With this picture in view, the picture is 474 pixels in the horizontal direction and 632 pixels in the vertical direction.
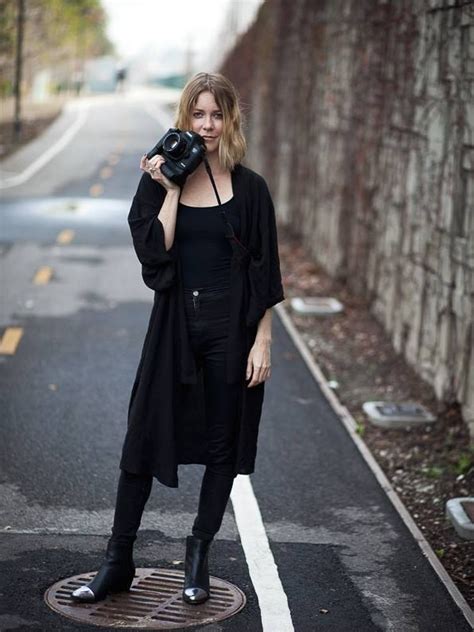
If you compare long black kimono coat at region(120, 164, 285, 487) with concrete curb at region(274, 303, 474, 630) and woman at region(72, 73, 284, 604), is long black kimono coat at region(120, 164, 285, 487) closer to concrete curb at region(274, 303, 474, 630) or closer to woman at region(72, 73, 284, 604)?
woman at region(72, 73, 284, 604)

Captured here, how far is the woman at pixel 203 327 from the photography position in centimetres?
543

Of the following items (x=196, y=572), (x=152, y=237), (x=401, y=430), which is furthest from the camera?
(x=401, y=430)

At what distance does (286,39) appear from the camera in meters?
21.0

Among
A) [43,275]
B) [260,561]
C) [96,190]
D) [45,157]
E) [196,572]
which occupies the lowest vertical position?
[45,157]

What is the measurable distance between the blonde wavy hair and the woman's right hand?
8.1 inches

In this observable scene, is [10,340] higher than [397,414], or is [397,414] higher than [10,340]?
[397,414]

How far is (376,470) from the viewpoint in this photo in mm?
8188

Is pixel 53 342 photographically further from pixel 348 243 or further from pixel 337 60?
pixel 337 60

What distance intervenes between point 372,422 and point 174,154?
461 cm

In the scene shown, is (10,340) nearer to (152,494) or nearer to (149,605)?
(152,494)

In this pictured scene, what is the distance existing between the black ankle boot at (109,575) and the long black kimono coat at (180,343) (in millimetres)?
346

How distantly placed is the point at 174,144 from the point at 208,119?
0.76ft

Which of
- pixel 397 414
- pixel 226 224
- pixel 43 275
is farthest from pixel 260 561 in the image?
pixel 43 275

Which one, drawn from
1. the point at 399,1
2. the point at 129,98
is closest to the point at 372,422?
the point at 399,1
